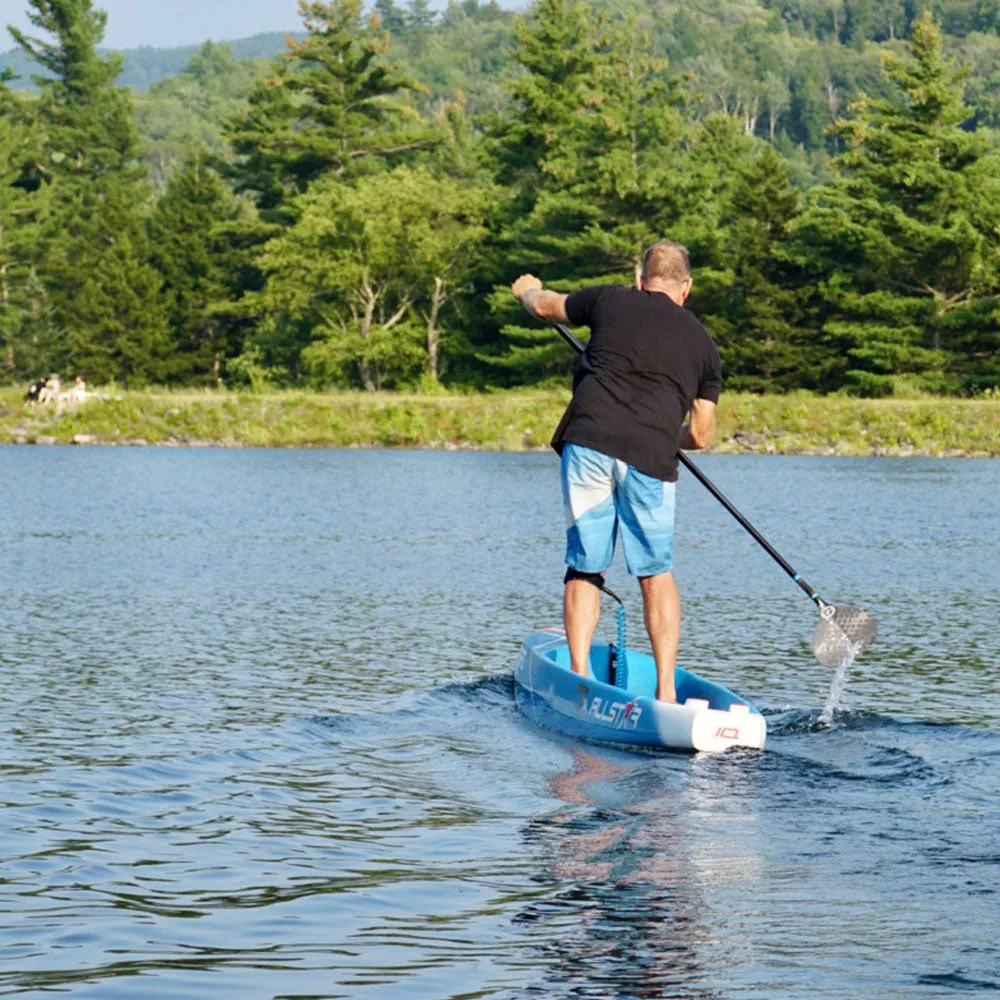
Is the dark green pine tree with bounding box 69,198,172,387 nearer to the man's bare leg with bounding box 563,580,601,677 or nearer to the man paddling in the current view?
the man's bare leg with bounding box 563,580,601,677

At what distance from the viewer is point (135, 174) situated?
274 feet

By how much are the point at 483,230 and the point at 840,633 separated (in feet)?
178

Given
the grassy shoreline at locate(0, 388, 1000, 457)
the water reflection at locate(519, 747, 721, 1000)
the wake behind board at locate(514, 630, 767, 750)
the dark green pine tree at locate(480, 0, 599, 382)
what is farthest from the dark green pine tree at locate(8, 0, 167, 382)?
the water reflection at locate(519, 747, 721, 1000)

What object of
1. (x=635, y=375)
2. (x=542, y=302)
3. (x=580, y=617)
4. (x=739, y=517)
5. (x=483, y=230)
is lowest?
(x=580, y=617)

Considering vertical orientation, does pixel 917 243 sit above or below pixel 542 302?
above

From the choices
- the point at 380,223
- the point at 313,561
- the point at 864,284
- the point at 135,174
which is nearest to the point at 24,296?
the point at 135,174

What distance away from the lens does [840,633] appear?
10086mm

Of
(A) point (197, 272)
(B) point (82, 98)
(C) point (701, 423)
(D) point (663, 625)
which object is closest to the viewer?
(D) point (663, 625)

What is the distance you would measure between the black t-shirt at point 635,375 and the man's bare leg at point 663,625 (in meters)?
0.55

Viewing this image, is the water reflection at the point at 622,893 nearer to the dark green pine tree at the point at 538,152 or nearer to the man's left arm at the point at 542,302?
the man's left arm at the point at 542,302

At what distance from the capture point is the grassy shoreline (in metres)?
48.5

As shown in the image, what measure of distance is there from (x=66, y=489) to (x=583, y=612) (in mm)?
22066

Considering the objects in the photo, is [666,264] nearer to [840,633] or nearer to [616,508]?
[616,508]

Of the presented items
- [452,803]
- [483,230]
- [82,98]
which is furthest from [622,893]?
[82,98]
